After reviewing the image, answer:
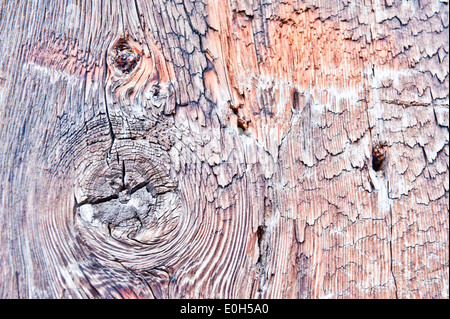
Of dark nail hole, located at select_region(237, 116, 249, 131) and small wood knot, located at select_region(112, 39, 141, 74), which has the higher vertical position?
small wood knot, located at select_region(112, 39, 141, 74)

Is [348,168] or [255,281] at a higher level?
[348,168]

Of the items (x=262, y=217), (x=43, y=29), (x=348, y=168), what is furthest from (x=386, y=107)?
(x=43, y=29)

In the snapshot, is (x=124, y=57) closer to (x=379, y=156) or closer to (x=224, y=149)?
(x=224, y=149)

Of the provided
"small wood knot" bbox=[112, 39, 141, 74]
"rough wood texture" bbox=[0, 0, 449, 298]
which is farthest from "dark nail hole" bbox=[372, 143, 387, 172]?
"small wood knot" bbox=[112, 39, 141, 74]

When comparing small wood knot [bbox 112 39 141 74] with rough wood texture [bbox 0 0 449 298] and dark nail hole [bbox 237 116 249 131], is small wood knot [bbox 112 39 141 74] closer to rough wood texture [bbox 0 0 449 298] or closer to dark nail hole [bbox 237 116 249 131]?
rough wood texture [bbox 0 0 449 298]

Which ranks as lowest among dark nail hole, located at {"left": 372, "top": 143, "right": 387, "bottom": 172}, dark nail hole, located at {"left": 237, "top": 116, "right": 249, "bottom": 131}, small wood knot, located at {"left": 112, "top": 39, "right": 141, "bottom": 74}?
dark nail hole, located at {"left": 372, "top": 143, "right": 387, "bottom": 172}

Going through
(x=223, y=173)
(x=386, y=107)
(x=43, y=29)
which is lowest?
(x=223, y=173)

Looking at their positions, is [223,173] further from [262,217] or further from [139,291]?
[139,291]
